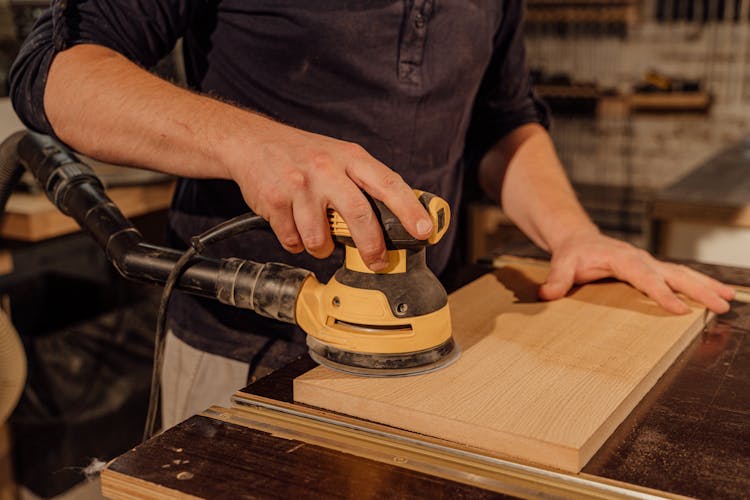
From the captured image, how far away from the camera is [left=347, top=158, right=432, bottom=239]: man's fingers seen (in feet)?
2.79

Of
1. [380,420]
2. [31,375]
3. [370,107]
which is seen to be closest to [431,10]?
[370,107]

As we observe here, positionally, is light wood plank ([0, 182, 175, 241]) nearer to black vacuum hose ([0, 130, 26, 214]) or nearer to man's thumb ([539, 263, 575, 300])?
black vacuum hose ([0, 130, 26, 214])

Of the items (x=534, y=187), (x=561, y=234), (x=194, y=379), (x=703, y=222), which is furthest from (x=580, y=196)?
(x=194, y=379)

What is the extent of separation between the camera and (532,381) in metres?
0.93

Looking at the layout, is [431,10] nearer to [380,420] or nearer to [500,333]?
[500,333]

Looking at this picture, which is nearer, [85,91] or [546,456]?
[546,456]

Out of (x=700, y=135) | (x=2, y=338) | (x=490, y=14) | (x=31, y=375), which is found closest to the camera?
(x=2, y=338)

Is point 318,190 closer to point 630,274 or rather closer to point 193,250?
point 193,250

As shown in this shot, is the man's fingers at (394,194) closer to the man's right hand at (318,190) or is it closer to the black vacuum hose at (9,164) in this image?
the man's right hand at (318,190)

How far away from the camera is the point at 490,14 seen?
1449 millimetres

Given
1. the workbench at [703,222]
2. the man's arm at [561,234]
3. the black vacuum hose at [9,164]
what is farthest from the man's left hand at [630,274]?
the workbench at [703,222]

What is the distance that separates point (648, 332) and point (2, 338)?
0.95m

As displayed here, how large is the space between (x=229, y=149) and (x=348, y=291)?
0.21 metres

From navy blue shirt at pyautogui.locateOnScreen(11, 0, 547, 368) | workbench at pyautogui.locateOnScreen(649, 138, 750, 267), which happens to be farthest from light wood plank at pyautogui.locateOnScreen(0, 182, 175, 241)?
workbench at pyautogui.locateOnScreen(649, 138, 750, 267)
